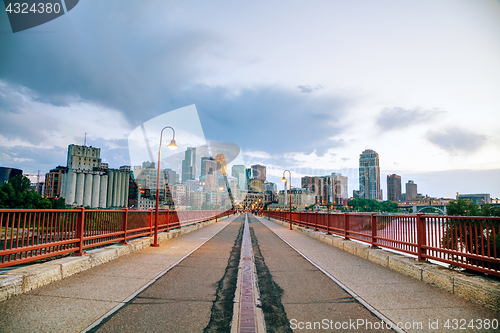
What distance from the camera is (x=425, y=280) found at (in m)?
6.62

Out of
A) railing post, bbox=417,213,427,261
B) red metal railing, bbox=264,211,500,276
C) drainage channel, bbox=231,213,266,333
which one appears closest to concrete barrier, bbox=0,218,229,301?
drainage channel, bbox=231,213,266,333

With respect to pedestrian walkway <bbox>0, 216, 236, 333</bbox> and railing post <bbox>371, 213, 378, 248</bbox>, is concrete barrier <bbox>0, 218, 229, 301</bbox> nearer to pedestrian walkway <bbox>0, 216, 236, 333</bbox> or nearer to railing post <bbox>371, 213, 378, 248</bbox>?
pedestrian walkway <bbox>0, 216, 236, 333</bbox>

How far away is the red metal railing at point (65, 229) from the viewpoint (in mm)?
6250

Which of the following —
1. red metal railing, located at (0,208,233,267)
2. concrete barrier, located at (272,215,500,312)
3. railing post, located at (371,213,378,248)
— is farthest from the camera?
railing post, located at (371,213,378,248)

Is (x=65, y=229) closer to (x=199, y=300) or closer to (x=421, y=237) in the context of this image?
(x=199, y=300)

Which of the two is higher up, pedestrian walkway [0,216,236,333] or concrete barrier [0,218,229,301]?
concrete barrier [0,218,229,301]

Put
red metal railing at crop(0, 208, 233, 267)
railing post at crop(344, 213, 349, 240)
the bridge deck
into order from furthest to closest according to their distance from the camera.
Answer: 1. railing post at crop(344, 213, 349, 240)
2. red metal railing at crop(0, 208, 233, 267)
3. the bridge deck

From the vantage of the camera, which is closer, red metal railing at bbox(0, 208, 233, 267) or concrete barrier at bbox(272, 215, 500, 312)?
concrete barrier at bbox(272, 215, 500, 312)

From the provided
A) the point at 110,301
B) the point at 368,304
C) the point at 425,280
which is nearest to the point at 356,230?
the point at 425,280

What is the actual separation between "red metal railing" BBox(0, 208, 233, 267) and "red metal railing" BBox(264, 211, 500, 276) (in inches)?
348

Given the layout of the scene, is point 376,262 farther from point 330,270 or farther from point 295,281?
point 295,281

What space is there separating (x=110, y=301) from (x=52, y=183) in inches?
8495

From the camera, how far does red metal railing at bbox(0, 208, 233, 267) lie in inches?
246

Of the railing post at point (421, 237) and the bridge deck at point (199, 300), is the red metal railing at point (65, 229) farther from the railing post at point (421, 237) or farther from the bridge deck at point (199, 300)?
the railing post at point (421, 237)
